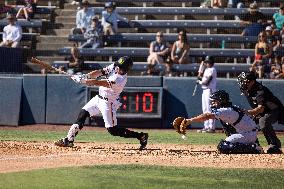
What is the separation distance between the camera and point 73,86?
2092 cm

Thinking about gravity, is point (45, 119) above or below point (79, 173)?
below

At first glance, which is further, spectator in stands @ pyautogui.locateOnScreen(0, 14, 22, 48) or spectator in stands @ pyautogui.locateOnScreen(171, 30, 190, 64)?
spectator in stands @ pyautogui.locateOnScreen(0, 14, 22, 48)

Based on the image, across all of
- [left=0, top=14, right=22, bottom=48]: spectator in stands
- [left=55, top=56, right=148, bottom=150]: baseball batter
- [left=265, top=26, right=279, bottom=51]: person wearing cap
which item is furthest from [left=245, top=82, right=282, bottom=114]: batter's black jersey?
[left=0, top=14, right=22, bottom=48]: spectator in stands

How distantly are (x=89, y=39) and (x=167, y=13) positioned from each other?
118 inches

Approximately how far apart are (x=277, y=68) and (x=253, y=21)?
3.06 metres

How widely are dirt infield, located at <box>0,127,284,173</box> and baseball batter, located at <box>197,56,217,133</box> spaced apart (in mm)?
5435

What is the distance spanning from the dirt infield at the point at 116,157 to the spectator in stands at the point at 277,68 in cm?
745

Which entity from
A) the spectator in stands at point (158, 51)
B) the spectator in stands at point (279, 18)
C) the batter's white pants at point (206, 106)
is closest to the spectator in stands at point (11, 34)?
the spectator in stands at point (158, 51)

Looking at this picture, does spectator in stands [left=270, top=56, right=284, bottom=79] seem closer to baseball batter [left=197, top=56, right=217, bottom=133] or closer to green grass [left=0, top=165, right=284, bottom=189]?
baseball batter [left=197, top=56, right=217, bottom=133]

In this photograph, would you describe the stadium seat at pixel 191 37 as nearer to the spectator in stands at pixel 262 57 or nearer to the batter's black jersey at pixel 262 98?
the spectator in stands at pixel 262 57

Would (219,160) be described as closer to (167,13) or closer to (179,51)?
(179,51)

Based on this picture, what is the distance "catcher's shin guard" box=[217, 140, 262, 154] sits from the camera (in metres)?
13.0

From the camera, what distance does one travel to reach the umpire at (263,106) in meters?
13.5

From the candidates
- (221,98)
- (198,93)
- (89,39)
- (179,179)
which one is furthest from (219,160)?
(89,39)
